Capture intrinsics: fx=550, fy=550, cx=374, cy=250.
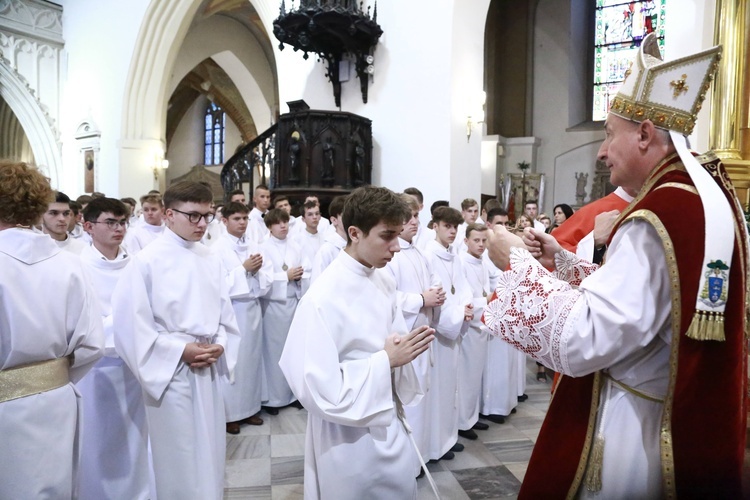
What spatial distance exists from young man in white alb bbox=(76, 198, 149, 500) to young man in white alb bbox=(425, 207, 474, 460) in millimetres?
1932

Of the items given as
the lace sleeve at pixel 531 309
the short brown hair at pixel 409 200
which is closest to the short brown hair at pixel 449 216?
the short brown hair at pixel 409 200

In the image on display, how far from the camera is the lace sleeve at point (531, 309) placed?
1541mm

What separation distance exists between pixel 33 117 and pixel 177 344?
15.5 meters

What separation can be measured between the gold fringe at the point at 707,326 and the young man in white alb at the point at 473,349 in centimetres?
326

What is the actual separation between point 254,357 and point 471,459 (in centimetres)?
221

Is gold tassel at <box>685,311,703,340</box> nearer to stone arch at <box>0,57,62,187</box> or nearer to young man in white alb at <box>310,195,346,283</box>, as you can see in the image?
young man in white alb at <box>310,195,346,283</box>

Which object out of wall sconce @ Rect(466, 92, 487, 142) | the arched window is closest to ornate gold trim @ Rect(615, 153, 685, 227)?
wall sconce @ Rect(466, 92, 487, 142)

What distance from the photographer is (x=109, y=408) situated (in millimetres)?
3234

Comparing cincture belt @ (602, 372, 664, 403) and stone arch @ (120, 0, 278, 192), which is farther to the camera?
stone arch @ (120, 0, 278, 192)

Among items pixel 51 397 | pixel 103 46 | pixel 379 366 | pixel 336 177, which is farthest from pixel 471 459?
pixel 103 46

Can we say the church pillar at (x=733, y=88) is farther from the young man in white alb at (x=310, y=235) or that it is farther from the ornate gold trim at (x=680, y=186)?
the ornate gold trim at (x=680, y=186)

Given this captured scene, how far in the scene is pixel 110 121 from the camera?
14492 mm

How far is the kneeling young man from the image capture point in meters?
1.95

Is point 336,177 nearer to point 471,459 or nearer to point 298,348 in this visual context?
point 471,459
